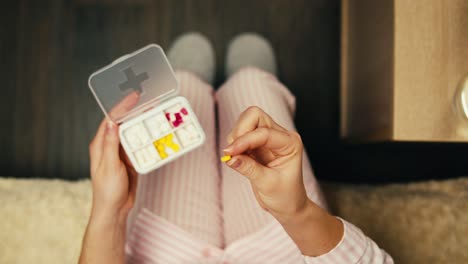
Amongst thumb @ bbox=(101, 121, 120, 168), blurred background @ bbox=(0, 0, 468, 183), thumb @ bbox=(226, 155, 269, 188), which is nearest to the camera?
thumb @ bbox=(226, 155, 269, 188)

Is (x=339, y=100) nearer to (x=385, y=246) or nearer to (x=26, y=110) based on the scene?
(x=385, y=246)

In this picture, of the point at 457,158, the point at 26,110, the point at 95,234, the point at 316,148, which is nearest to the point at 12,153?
the point at 26,110

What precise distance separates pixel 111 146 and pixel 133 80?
0.38 feet

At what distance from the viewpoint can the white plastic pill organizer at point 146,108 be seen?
1.91 feet

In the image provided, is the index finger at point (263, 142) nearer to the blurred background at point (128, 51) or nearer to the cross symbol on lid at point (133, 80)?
the cross symbol on lid at point (133, 80)

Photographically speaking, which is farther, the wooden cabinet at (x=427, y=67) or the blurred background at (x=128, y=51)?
the blurred background at (x=128, y=51)

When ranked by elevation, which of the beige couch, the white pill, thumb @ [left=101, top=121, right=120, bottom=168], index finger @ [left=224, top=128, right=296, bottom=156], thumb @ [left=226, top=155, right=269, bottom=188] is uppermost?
index finger @ [left=224, top=128, right=296, bottom=156]

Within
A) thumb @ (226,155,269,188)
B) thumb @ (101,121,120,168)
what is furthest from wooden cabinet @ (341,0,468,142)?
thumb @ (101,121,120,168)

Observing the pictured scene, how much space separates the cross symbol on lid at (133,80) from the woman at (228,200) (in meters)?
0.08

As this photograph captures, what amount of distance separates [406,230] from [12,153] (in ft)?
3.24

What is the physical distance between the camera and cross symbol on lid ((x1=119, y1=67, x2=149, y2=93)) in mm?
589

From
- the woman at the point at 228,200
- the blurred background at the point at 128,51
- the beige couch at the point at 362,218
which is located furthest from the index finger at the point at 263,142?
the blurred background at the point at 128,51

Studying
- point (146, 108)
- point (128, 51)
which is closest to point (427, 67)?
point (146, 108)

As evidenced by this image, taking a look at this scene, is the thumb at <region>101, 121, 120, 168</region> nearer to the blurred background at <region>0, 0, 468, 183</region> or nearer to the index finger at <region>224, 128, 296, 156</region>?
the index finger at <region>224, 128, 296, 156</region>
